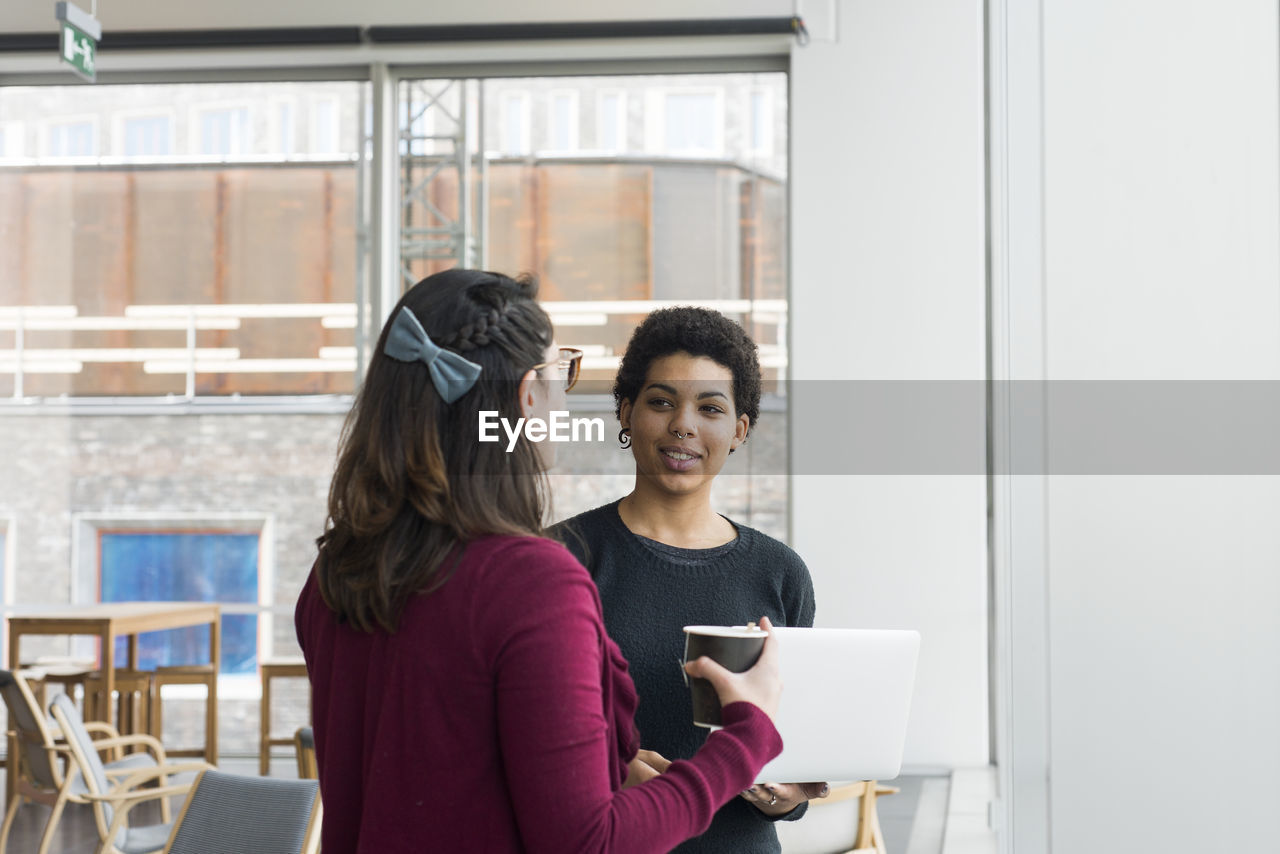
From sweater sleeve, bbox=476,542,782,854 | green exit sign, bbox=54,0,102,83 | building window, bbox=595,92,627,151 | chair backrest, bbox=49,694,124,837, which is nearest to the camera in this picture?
sweater sleeve, bbox=476,542,782,854

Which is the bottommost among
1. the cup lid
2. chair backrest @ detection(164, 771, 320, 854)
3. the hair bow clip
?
chair backrest @ detection(164, 771, 320, 854)

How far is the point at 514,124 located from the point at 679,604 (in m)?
5.37

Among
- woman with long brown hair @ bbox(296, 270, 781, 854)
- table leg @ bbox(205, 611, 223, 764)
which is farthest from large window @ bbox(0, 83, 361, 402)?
woman with long brown hair @ bbox(296, 270, 781, 854)

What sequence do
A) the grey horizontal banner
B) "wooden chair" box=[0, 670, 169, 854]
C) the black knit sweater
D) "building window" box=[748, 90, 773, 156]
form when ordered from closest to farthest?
the grey horizontal banner → the black knit sweater → "wooden chair" box=[0, 670, 169, 854] → "building window" box=[748, 90, 773, 156]

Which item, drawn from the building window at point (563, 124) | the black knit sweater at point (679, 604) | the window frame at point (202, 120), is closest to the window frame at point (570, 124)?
the building window at point (563, 124)

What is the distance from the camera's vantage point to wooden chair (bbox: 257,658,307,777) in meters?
6.16

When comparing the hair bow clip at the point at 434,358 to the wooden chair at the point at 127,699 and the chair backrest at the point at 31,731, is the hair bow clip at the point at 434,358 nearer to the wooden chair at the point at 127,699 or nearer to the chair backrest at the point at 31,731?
the chair backrest at the point at 31,731

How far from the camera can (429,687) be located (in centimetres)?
100

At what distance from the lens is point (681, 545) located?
5.32ft

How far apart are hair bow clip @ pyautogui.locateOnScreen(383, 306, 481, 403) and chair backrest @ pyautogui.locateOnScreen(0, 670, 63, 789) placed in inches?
158

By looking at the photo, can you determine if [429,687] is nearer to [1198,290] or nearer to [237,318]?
[1198,290]

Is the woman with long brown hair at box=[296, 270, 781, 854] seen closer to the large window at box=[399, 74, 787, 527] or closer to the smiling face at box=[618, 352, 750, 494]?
the smiling face at box=[618, 352, 750, 494]

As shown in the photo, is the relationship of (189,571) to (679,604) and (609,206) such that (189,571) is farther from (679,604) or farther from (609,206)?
(679,604)

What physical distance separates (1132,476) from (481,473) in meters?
0.53
